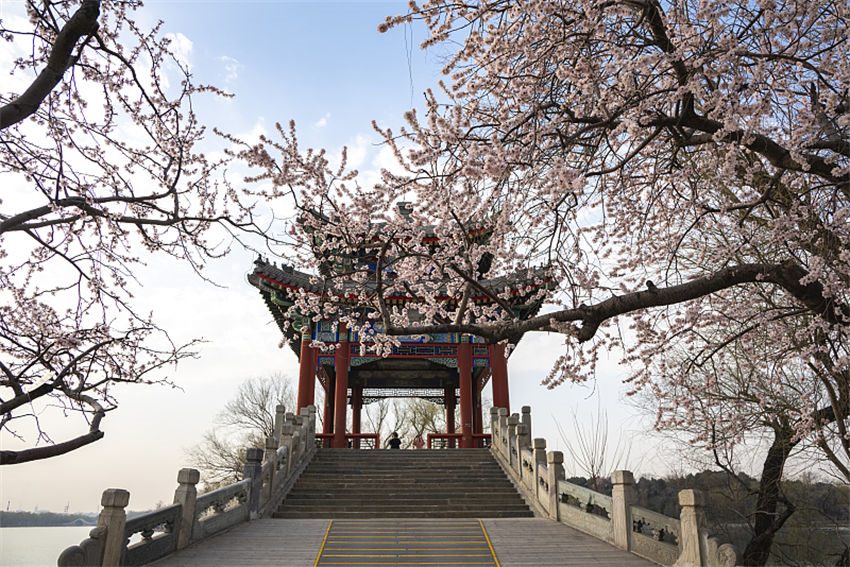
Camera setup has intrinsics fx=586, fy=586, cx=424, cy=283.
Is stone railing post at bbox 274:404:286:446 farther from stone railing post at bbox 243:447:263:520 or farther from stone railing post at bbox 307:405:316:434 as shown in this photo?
stone railing post at bbox 243:447:263:520

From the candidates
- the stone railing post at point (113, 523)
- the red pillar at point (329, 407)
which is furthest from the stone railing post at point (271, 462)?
the red pillar at point (329, 407)

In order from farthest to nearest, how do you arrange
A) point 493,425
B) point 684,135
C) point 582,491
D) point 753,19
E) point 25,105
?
point 493,425, point 582,491, point 684,135, point 753,19, point 25,105

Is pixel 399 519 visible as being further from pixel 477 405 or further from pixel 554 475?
pixel 477 405

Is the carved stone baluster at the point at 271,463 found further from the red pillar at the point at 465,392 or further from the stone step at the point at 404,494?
the red pillar at the point at 465,392

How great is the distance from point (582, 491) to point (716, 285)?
507 cm

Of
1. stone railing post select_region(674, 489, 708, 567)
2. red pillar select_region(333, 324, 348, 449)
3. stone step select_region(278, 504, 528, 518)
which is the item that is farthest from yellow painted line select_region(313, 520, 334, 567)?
red pillar select_region(333, 324, 348, 449)

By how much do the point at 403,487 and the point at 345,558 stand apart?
4970mm

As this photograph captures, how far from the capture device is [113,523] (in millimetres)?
6023

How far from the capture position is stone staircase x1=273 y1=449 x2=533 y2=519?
36.3 feet

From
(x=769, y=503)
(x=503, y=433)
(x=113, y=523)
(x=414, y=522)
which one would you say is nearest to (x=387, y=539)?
(x=414, y=522)

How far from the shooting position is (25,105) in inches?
147

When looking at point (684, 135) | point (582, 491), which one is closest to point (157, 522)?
point (582, 491)

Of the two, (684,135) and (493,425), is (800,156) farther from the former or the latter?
(493,425)

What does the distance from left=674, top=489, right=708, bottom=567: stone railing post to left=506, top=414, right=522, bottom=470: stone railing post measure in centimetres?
A: 639
